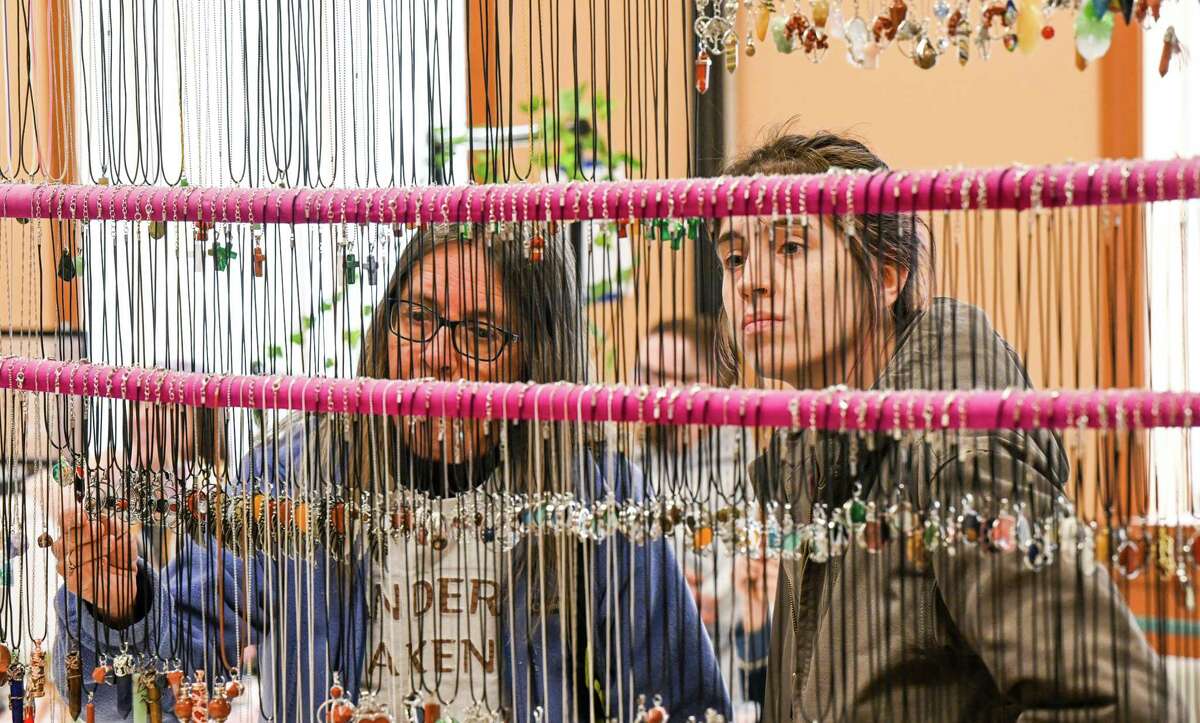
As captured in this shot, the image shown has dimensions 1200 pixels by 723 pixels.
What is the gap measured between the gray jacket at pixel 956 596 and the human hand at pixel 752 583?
41 millimetres

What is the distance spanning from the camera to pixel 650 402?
959 millimetres

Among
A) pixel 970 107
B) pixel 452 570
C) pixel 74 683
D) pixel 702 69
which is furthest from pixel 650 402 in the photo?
pixel 970 107

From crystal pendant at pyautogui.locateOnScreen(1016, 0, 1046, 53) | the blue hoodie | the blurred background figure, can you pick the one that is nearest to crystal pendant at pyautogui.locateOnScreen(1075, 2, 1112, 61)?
crystal pendant at pyautogui.locateOnScreen(1016, 0, 1046, 53)

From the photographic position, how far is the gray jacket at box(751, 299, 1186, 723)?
978 millimetres

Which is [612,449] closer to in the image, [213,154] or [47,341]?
[213,154]

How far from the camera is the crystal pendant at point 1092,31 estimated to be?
88 centimetres

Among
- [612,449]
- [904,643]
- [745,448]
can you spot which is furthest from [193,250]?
[904,643]

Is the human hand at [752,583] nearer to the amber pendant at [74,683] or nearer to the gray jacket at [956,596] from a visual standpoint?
the gray jacket at [956,596]

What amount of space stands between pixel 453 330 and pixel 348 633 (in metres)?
0.28

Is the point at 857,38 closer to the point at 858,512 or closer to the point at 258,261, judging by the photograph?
the point at 858,512

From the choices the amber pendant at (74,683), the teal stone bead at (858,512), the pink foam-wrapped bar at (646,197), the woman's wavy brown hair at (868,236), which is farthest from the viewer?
the amber pendant at (74,683)

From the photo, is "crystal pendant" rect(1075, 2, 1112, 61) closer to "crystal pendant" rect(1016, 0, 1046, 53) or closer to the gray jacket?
"crystal pendant" rect(1016, 0, 1046, 53)

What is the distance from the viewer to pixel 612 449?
1072 millimetres

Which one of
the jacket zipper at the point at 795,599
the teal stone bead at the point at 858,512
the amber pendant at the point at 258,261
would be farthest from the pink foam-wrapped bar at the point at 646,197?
the jacket zipper at the point at 795,599
